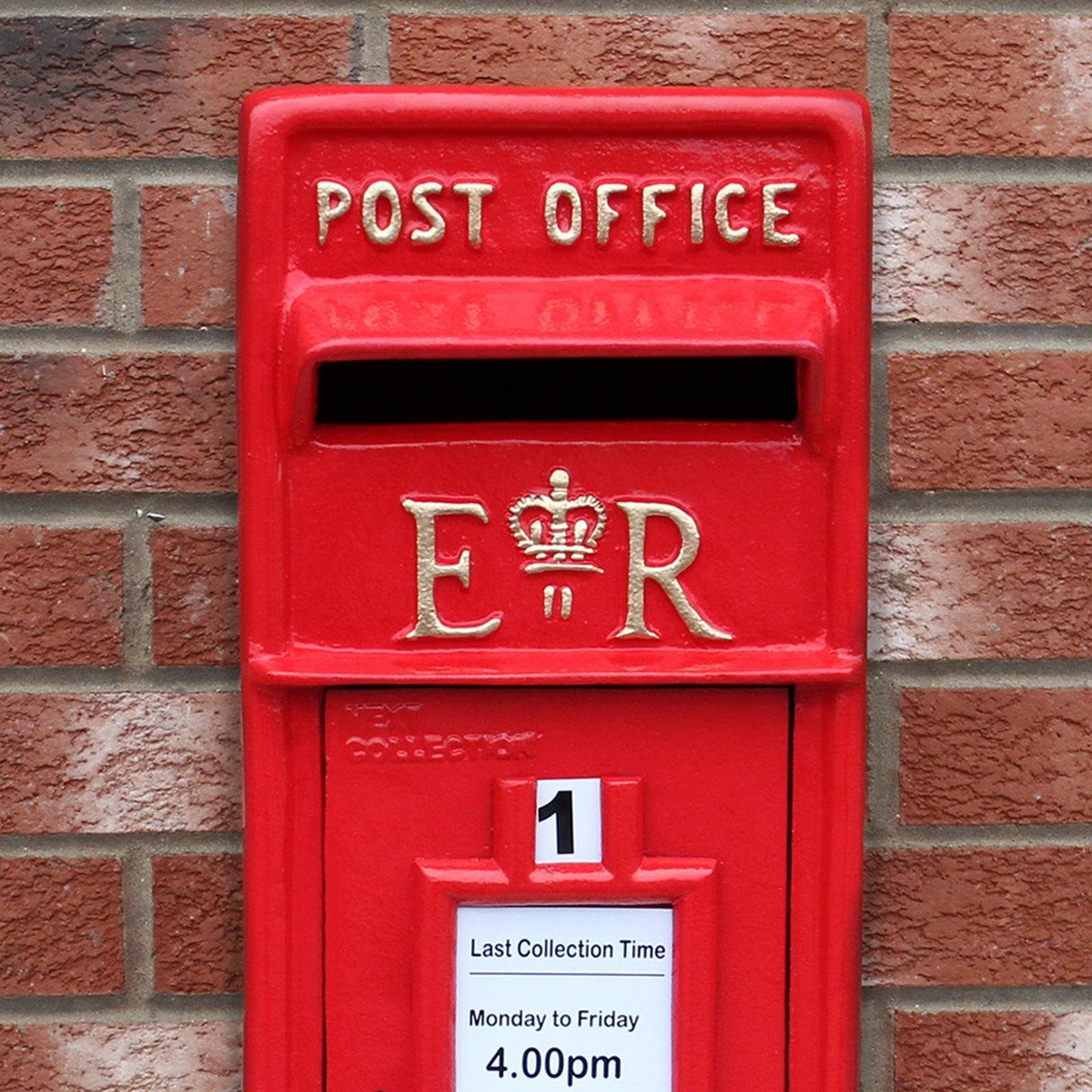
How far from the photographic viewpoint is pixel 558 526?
75 cm

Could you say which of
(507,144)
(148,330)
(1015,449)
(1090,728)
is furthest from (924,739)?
(148,330)

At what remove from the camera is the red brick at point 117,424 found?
2.94 feet

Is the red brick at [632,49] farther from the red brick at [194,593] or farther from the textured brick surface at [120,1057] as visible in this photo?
the textured brick surface at [120,1057]

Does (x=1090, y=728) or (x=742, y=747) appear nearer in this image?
(x=742, y=747)

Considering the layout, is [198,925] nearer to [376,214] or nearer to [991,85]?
[376,214]

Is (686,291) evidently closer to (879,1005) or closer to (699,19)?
(699,19)

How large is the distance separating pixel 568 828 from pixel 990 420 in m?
0.45

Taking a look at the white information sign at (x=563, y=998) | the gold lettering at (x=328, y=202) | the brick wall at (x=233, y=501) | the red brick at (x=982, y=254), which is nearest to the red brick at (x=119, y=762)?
the brick wall at (x=233, y=501)

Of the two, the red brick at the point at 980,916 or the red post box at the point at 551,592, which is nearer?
the red post box at the point at 551,592

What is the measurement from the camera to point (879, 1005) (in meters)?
0.95

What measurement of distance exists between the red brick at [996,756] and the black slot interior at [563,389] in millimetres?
288

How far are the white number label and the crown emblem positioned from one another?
0.49 ft

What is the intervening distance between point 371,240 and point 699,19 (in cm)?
33

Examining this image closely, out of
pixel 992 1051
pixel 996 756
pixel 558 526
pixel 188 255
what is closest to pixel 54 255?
pixel 188 255
